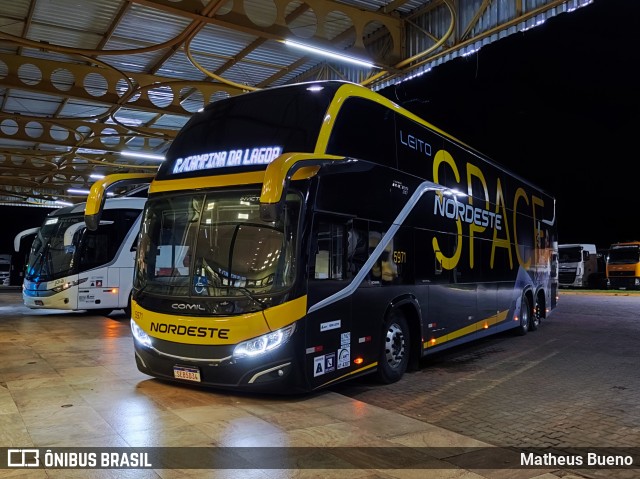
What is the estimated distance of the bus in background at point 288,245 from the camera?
5785mm

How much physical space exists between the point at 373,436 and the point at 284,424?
2.92ft

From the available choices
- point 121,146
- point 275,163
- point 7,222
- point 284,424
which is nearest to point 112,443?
point 284,424

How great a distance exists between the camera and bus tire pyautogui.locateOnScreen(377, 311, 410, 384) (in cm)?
723

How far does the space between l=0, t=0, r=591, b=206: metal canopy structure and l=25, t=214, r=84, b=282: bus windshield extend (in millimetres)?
3489

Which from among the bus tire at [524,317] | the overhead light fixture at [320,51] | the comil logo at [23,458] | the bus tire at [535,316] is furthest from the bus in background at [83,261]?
the bus tire at [535,316]

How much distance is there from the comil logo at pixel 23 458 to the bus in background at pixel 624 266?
3614 centimetres

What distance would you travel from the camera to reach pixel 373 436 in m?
5.05

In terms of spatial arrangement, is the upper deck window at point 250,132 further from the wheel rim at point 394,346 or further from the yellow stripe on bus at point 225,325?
the wheel rim at point 394,346

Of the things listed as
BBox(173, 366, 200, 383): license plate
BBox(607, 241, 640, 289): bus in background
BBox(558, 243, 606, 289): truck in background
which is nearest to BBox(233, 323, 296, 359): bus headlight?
BBox(173, 366, 200, 383): license plate

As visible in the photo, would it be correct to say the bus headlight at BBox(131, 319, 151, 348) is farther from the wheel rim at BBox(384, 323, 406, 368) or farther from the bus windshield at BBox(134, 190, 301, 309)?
the wheel rim at BBox(384, 323, 406, 368)

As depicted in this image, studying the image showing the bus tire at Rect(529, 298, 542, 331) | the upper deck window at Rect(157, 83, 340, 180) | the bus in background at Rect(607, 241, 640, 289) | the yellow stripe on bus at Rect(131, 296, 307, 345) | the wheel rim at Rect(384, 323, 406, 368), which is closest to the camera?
the yellow stripe on bus at Rect(131, 296, 307, 345)

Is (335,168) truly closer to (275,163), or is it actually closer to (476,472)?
(275,163)

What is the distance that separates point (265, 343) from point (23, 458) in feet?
7.77

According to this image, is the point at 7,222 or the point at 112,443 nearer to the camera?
the point at 112,443
